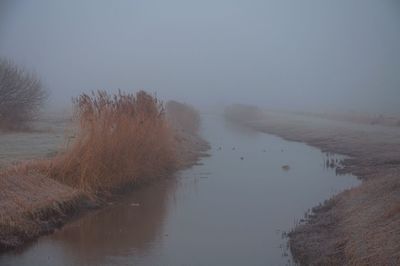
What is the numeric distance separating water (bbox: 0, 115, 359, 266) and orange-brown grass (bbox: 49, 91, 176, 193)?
3.36 feet

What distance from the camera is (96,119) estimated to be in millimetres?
20000

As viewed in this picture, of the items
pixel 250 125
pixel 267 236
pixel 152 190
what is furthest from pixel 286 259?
pixel 250 125

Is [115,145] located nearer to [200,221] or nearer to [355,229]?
[200,221]

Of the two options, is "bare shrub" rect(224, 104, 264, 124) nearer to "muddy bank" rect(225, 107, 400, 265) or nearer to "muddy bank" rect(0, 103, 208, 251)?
"muddy bank" rect(225, 107, 400, 265)

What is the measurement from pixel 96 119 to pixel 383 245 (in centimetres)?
1271

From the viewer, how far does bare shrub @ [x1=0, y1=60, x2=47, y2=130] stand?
112 feet

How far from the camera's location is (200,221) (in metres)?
15.2

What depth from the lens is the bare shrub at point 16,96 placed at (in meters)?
34.2

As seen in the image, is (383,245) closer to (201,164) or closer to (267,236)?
(267,236)

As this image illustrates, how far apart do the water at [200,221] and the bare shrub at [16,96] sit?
1465cm

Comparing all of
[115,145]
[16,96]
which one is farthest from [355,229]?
[16,96]

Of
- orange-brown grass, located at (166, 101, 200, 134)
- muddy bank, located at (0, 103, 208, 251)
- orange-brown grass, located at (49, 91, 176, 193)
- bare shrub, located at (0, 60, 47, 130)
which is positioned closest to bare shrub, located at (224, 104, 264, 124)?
orange-brown grass, located at (166, 101, 200, 134)

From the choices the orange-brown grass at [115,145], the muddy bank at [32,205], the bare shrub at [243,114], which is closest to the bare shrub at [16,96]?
the orange-brown grass at [115,145]

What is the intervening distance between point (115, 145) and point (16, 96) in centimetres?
1828
